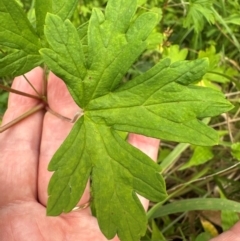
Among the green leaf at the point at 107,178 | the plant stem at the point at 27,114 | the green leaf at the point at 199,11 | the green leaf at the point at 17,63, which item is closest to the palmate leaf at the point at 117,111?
the green leaf at the point at 107,178

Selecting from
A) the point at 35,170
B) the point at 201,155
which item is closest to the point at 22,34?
the point at 35,170

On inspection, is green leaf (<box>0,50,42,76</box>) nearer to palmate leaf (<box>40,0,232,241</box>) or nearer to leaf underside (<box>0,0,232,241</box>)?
leaf underside (<box>0,0,232,241</box>)

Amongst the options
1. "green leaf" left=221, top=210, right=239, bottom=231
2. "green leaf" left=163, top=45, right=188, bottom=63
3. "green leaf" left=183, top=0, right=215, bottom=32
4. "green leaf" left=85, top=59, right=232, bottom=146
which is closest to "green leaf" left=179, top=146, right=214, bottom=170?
"green leaf" left=221, top=210, right=239, bottom=231

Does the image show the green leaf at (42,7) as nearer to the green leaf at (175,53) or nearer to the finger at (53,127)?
the finger at (53,127)

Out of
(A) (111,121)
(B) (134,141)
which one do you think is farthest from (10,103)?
(A) (111,121)

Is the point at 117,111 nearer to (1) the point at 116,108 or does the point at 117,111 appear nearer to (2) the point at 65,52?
(1) the point at 116,108
